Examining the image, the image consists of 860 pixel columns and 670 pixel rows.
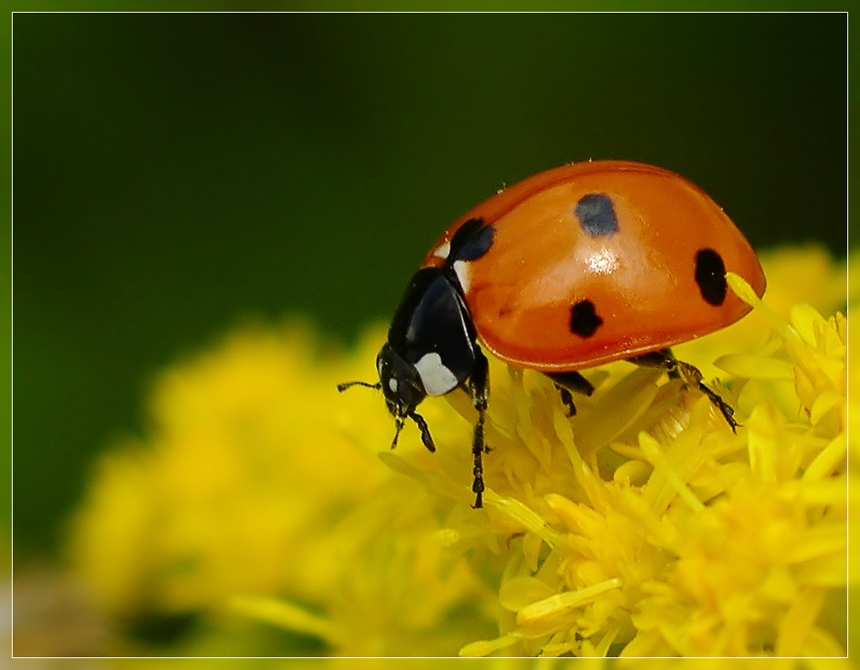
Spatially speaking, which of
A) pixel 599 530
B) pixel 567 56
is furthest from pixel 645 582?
pixel 567 56

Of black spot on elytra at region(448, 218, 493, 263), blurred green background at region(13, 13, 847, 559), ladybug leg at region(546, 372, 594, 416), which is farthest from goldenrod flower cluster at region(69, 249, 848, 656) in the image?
blurred green background at region(13, 13, 847, 559)

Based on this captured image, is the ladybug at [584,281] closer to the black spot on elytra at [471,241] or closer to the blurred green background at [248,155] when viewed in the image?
the black spot on elytra at [471,241]

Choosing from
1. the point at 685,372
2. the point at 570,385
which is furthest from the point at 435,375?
the point at 685,372

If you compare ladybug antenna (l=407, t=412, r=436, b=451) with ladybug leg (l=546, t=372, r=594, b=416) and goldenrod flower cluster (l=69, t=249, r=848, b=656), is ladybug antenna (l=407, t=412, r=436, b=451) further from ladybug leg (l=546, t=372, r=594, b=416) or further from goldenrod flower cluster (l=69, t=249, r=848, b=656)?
ladybug leg (l=546, t=372, r=594, b=416)

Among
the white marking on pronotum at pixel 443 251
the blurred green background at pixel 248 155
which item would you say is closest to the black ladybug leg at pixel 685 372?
the white marking on pronotum at pixel 443 251

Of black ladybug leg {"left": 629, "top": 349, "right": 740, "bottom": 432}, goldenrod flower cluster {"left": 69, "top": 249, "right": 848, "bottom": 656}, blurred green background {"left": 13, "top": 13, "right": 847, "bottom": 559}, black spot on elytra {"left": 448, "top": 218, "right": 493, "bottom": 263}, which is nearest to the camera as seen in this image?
goldenrod flower cluster {"left": 69, "top": 249, "right": 848, "bottom": 656}

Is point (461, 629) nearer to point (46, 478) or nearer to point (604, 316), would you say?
point (604, 316)

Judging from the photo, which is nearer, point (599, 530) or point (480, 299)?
point (599, 530)
